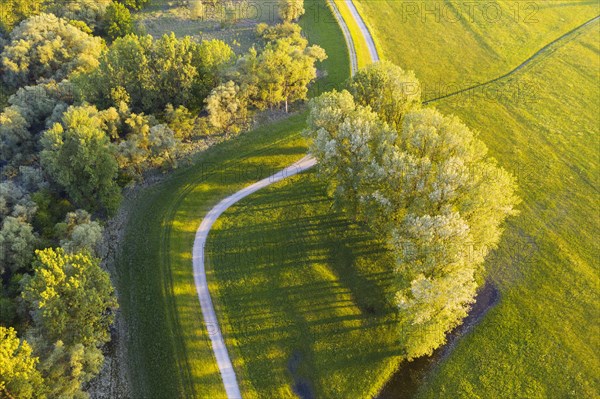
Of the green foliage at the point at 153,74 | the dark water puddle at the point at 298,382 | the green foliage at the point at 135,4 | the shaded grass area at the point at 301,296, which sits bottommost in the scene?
the dark water puddle at the point at 298,382

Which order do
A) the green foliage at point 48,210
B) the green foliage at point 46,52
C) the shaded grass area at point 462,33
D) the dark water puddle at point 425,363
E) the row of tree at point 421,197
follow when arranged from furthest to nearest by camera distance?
the shaded grass area at point 462,33, the green foliage at point 46,52, the green foliage at point 48,210, the dark water puddle at point 425,363, the row of tree at point 421,197

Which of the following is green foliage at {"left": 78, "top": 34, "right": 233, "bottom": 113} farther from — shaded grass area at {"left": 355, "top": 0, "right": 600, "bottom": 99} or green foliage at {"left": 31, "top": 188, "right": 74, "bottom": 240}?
shaded grass area at {"left": 355, "top": 0, "right": 600, "bottom": 99}

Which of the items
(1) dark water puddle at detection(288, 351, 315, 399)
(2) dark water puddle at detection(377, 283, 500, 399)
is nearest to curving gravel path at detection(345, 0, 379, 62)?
(2) dark water puddle at detection(377, 283, 500, 399)

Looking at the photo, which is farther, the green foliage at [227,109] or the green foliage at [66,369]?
the green foliage at [227,109]

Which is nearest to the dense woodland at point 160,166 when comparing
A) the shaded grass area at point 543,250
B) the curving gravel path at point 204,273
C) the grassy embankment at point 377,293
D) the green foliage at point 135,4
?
the grassy embankment at point 377,293

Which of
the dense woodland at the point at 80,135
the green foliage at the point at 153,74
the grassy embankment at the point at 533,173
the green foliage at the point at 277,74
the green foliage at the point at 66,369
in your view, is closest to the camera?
the green foliage at the point at 66,369

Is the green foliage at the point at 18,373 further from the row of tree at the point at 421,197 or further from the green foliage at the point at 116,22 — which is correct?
the green foliage at the point at 116,22

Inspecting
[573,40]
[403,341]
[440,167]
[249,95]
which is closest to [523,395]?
[403,341]
